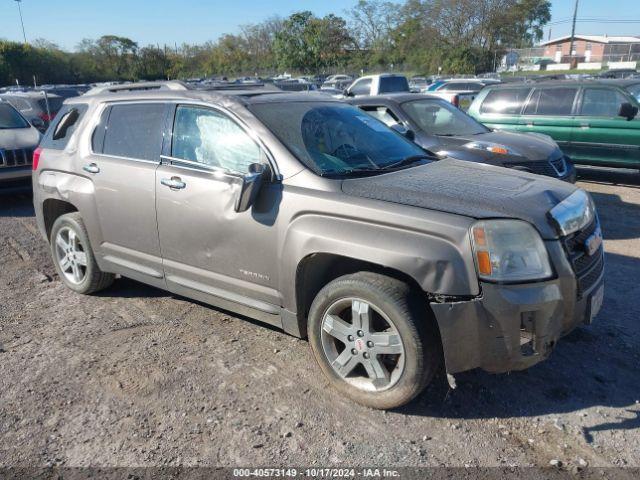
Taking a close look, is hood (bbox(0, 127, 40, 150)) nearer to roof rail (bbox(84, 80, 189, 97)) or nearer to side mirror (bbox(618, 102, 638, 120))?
roof rail (bbox(84, 80, 189, 97))

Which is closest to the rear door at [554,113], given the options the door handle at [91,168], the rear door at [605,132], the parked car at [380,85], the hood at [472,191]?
the rear door at [605,132]

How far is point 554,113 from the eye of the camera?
9664 mm

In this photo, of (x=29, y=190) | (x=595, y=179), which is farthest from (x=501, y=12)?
(x=29, y=190)

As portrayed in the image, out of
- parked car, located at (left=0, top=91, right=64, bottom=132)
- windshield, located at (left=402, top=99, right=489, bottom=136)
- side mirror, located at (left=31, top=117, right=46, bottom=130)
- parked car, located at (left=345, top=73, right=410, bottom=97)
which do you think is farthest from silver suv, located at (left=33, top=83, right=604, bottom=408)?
parked car, located at (left=345, top=73, right=410, bottom=97)

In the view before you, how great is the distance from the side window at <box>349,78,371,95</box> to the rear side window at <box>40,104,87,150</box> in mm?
14790

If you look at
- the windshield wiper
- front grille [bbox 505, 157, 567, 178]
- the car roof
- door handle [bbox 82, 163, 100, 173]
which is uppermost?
the car roof

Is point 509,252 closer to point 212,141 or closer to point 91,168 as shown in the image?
point 212,141

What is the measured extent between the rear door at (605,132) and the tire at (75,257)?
7.90 meters

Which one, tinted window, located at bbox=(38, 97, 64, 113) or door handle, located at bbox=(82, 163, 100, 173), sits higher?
door handle, located at bbox=(82, 163, 100, 173)

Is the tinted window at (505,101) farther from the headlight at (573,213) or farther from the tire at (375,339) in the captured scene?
the tire at (375,339)

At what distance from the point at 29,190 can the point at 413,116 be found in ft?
20.9

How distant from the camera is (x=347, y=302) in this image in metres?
3.17

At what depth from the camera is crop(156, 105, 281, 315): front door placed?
3.51 metres

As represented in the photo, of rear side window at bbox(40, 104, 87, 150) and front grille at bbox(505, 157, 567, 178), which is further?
front grille at bbox(505, 157, 567, 178)
